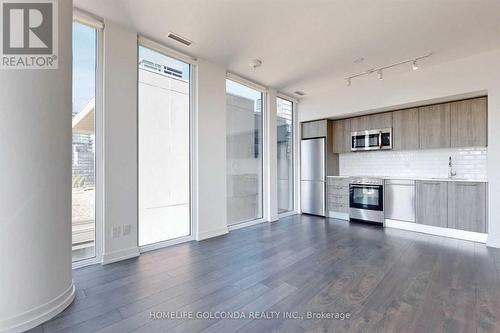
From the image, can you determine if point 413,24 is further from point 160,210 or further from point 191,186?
point 160,210

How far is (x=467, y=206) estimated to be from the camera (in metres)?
3.74

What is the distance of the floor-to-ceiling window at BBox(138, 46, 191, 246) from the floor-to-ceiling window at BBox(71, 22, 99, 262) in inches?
22.3

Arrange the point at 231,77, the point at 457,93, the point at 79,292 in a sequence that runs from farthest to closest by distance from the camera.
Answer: the point at 231,77, the point at 457,93, the point at 79,292

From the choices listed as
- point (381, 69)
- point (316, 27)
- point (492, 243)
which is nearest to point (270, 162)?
point (381, 69)

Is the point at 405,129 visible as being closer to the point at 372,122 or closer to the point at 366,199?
the point at 372,122

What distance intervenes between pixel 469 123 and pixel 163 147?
4.93 m

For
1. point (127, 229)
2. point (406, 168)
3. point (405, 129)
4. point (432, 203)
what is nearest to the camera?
point (127, 229)

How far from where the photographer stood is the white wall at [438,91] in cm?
346

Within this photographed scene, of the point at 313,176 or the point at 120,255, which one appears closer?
→ the point at 120,255

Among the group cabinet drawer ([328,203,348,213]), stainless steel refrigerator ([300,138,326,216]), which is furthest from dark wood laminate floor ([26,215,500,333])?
stainless steel refrigerator ([300,138,326,216])

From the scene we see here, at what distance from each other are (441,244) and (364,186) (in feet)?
5.33

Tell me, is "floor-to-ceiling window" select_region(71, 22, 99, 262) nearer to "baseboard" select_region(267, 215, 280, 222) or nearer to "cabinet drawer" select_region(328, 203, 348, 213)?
"baseboard" select_region(267, 215, 280, 222)

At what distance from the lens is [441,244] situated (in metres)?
3.55

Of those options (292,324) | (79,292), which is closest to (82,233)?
(79,292)
